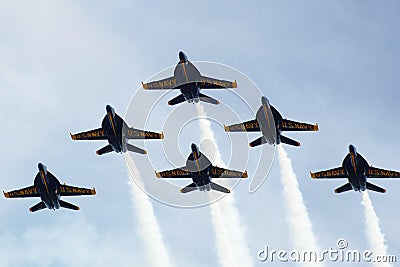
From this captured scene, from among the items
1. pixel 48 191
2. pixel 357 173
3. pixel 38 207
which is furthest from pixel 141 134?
pixel 357 173

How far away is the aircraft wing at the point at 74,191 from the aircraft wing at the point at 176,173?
1615cm

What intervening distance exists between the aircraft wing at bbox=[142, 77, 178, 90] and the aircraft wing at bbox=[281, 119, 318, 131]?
80.8 feet

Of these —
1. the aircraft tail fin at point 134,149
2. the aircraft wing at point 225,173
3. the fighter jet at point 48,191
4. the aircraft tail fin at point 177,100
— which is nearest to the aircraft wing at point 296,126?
the aircraft wing at point 225,173

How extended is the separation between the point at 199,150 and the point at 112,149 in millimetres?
18247

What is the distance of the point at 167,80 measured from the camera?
621ft

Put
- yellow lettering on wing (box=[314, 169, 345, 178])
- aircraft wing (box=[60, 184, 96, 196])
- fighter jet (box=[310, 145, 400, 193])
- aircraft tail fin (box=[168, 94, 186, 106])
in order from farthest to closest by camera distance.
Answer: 1. aircraft tail fin (box=[168, 94, 186, 106])
2. aircraft wing (box=[60, 184, 96, 196])
3. yellow lettering on wing (box=[314, 169, 345, 178])
4. fighter jet (box=[310, 145, 400, 193])

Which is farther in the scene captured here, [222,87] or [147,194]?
[222,87]

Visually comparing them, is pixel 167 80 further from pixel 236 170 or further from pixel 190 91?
pixel 236 170

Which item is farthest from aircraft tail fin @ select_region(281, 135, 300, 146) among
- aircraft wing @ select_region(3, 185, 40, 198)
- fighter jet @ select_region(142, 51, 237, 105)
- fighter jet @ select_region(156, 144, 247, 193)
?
aircraft wing @ select_region(3, 185, 40, 198)

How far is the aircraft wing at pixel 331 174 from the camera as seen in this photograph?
183 m

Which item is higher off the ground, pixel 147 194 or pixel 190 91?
pixel 190 91

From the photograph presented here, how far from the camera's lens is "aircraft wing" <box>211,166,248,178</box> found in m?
178

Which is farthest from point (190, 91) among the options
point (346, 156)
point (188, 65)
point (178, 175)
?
point (346, 156)

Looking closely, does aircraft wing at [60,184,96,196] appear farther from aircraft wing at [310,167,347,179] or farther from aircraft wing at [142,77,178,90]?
aircraft wing at [310,167,347,179]
